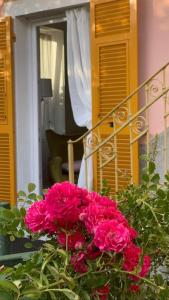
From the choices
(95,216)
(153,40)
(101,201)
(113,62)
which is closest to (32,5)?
(113,62)

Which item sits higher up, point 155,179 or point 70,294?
point 155,179

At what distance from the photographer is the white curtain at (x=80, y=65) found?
534cm

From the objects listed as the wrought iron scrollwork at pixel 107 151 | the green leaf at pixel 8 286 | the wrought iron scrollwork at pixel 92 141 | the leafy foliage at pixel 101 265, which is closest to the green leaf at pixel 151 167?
the leafy foliage at pixel 101 265

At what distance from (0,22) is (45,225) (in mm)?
4862

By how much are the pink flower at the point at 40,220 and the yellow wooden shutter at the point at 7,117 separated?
4559 mm

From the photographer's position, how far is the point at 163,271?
1.59 metres

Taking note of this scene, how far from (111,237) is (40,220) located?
0.19m

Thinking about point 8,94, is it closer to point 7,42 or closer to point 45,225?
point 7,42

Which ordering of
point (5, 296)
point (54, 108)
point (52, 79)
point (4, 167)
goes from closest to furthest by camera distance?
point (5, 296) < point (4, 167) < point (52, 79) < point (54, 108)

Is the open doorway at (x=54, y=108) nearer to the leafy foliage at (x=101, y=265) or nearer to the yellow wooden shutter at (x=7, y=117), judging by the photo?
the yellow wooden shutter at (x=7, y=117)

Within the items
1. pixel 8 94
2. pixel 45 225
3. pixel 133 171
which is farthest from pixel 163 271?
pixel 8 94

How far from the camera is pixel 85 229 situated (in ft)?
4.11

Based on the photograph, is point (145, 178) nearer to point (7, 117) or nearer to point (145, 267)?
point (145, 267)

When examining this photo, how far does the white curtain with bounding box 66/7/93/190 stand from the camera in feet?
17.5
